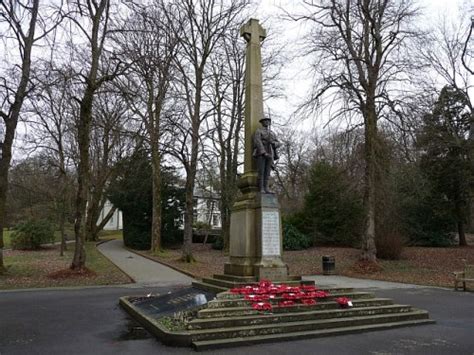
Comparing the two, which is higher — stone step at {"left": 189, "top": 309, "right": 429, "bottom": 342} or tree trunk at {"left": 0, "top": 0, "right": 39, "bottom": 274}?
tree trunk at {"left": 0, "top": 0, "right": 39, "bottom": 274}

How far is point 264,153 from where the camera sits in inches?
432

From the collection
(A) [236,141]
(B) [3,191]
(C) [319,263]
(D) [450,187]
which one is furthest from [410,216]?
(B) [3,191]

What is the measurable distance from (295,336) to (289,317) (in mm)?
626

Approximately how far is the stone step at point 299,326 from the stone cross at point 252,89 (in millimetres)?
4505

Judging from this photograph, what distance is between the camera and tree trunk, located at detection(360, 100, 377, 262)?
68.2 ft

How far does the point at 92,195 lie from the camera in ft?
129

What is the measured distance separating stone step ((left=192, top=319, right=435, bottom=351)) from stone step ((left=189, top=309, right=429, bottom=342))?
0.34 feet

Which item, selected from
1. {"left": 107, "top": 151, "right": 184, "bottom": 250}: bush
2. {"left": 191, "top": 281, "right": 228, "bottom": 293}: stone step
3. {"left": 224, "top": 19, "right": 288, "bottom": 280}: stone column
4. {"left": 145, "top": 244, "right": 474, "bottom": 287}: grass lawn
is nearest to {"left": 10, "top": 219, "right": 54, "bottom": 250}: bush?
{"left": 107, "top": 151, "right": 184, "bottom": 250}: bush

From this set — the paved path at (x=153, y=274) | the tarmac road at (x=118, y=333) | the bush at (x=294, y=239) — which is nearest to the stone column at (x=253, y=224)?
the tarmac road at (x=118, y=333)

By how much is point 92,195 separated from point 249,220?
1232 inches

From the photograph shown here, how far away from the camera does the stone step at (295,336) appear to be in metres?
7.03

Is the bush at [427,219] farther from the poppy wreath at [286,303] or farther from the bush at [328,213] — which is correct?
the poppy wreath at [286,303]

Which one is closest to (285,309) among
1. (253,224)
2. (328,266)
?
(253,224)

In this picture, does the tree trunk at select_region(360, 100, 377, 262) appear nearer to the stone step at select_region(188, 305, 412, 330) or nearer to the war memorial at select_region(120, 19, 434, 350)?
the war memorial at select_region(120, 19, 434, 350)
